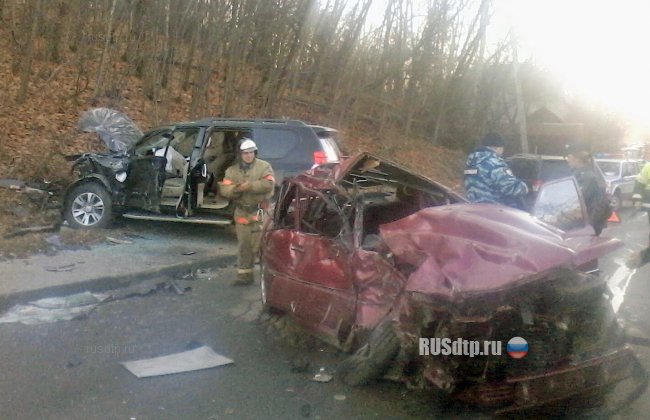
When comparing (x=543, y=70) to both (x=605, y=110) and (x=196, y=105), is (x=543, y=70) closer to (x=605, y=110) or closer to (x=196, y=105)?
(x=605, y=110)

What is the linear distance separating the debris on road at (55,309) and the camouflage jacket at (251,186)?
1.76 meters

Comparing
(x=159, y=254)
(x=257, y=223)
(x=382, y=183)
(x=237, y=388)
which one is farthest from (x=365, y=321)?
(x=159, y=254)

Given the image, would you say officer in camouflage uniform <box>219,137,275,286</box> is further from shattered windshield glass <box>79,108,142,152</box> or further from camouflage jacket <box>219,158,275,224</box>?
shattered windshield glass <box>79,108,142,152</box>

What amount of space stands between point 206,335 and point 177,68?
12.2 metres

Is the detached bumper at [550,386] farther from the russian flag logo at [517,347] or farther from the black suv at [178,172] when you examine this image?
the black suv at [178,172]

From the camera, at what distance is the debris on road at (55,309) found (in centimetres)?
675

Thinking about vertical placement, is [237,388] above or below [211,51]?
below

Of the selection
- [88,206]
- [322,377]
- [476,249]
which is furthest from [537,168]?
[476,249]

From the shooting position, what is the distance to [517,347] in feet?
13.1

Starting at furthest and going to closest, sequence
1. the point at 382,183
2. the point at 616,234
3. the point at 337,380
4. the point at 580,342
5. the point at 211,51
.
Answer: the point at 211,51, the point at 616,234, the point at 382,183, the point at 337,380, the point at 580,342

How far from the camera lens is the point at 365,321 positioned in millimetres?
4746

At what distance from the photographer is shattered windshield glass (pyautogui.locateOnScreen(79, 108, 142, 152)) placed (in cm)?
1231

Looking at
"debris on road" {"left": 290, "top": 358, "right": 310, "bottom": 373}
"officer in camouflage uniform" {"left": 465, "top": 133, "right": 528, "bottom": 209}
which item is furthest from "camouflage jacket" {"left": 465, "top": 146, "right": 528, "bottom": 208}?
"debris on road" {"left": 290, "top": 358, "right": 310, "bottom": 373}

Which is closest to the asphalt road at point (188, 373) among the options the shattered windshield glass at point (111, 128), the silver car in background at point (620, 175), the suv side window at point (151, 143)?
the suv side window at point (151, 143)
